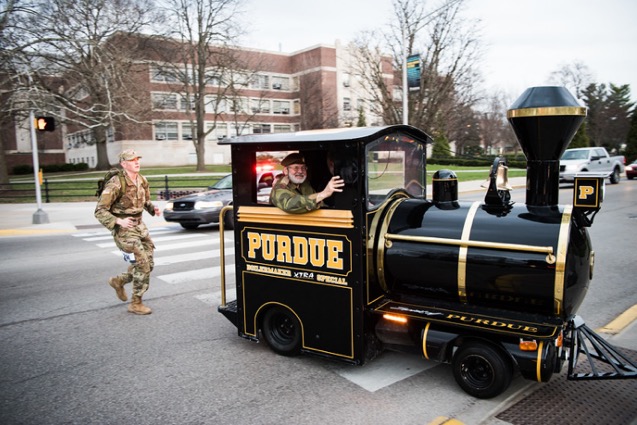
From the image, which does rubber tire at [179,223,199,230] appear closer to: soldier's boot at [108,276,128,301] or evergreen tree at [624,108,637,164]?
soldier's boot at [108,276,128,301]

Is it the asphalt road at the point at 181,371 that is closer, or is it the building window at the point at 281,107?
the asphalt road at the point at 181,371

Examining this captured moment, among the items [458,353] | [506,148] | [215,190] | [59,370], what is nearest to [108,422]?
[59,370]

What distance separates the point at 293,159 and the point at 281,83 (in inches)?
2422

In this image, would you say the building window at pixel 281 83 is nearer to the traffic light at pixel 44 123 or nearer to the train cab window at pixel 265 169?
the traffic light at pixel 44 123

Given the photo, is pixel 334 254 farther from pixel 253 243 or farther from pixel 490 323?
pixel 490 323

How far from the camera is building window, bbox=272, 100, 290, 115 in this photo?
63.1 metres

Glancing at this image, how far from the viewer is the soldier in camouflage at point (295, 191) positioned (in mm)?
4184

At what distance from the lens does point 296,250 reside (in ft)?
14.4

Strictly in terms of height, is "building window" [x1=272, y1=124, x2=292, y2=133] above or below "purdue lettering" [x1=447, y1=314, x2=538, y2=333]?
above

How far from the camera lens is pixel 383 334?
414 cm

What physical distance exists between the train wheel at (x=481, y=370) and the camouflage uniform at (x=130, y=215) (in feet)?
12.6

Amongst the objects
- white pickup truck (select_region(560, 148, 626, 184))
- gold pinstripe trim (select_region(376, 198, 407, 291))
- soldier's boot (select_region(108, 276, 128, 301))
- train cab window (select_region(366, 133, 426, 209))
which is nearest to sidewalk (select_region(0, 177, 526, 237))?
soldier's boot (select_region(108, 276, 128, 301))

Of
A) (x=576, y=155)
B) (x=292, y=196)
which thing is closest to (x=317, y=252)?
(x=292, y=196)

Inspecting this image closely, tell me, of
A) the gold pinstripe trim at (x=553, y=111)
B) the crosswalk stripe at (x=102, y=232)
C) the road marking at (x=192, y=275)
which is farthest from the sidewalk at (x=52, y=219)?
the gold pinstripe trim at (x=553, y=111)
